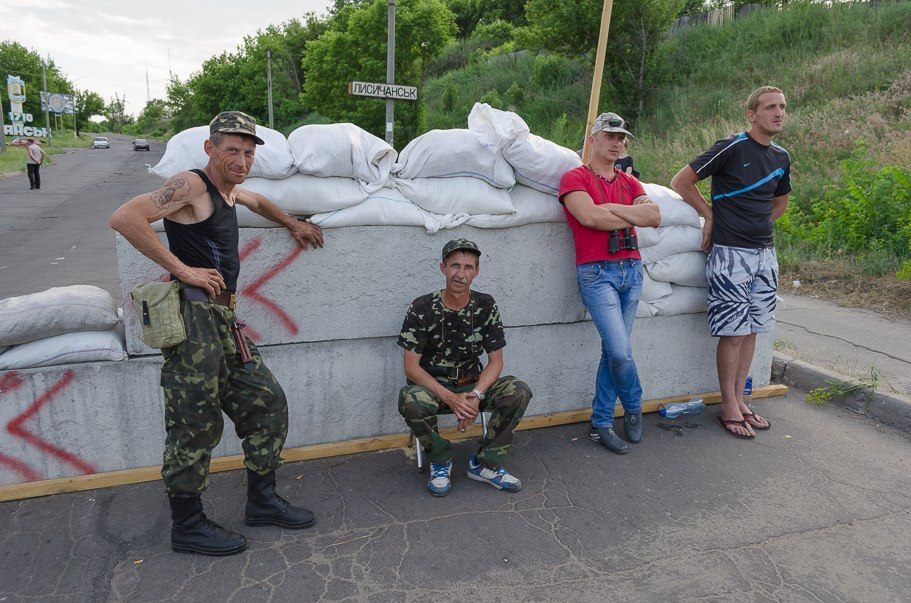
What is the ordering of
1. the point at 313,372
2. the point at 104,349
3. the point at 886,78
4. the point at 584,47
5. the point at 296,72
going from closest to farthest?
the point at 104,349, the point at 313,372, the point at 886,78, the point at 584,47, the point at 296,72

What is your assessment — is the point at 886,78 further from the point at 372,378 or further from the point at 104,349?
the point at 104,349

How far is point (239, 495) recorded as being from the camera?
322 cm

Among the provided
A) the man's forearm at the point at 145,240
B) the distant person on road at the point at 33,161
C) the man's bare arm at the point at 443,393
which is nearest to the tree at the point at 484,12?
the distant person on road at the point at 33,161

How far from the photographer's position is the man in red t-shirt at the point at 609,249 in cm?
363

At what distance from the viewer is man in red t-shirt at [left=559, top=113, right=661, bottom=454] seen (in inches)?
143

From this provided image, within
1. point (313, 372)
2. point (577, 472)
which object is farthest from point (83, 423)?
point (577, 472)

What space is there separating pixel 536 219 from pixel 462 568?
2.06 m

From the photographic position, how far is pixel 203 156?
322 cm

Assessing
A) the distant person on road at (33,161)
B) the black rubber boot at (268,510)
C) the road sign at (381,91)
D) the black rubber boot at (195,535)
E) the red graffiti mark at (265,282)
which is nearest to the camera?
the black rubber boot at (195,535)

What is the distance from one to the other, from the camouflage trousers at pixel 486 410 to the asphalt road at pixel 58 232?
17.5 ft

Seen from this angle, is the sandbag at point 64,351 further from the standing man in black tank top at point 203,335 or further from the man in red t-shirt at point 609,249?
the man in red t-shirt at point 609,249

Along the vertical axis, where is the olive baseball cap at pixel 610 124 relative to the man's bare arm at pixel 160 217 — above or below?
above

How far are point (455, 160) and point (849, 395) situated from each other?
3301 millimetres

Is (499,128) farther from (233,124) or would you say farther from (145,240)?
(145,240)
